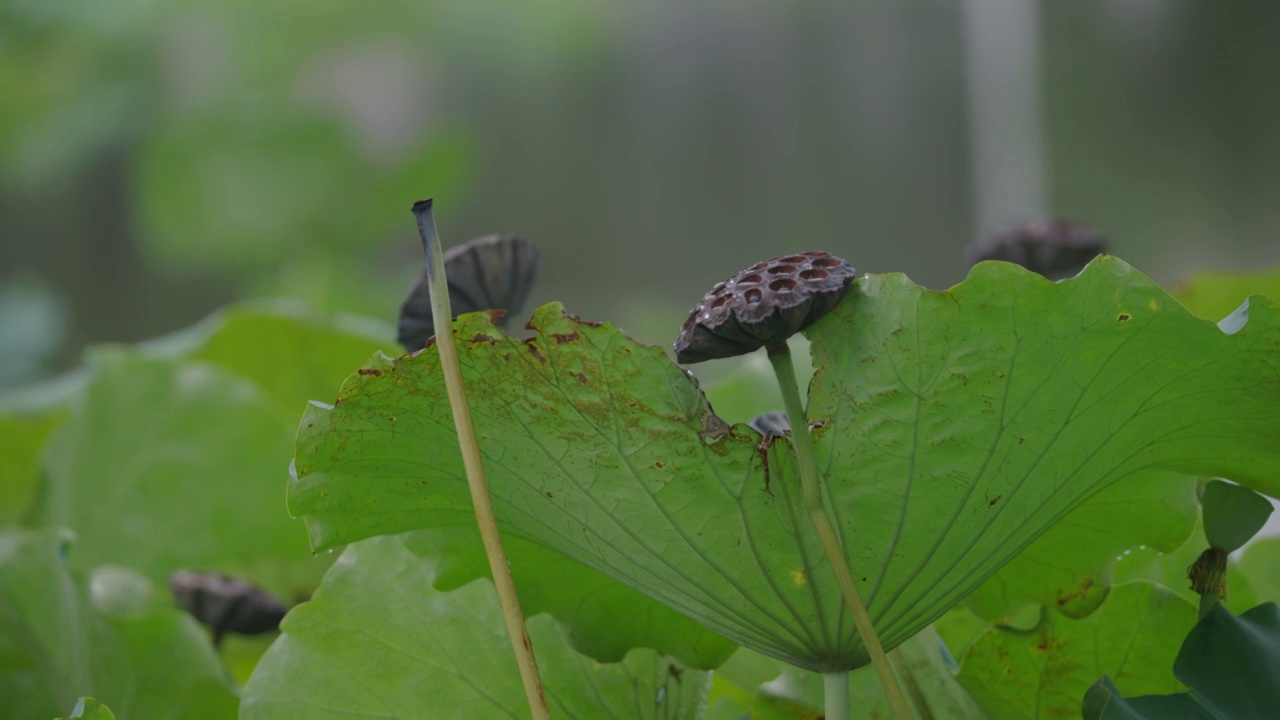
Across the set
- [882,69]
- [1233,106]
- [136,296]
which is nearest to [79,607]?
[1233,106]

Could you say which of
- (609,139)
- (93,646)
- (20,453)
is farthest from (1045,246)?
(609,139)

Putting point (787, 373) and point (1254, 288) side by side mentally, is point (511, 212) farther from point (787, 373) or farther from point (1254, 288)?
point (787, 373)

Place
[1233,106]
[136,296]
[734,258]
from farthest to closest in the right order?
[734,258] < [136,296] < [1233,106]

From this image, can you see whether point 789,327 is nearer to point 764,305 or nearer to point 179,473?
point 764,305

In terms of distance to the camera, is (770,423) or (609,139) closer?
(770,423)

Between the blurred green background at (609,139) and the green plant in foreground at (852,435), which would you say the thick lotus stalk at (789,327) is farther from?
the blurred green background at (609,139)
